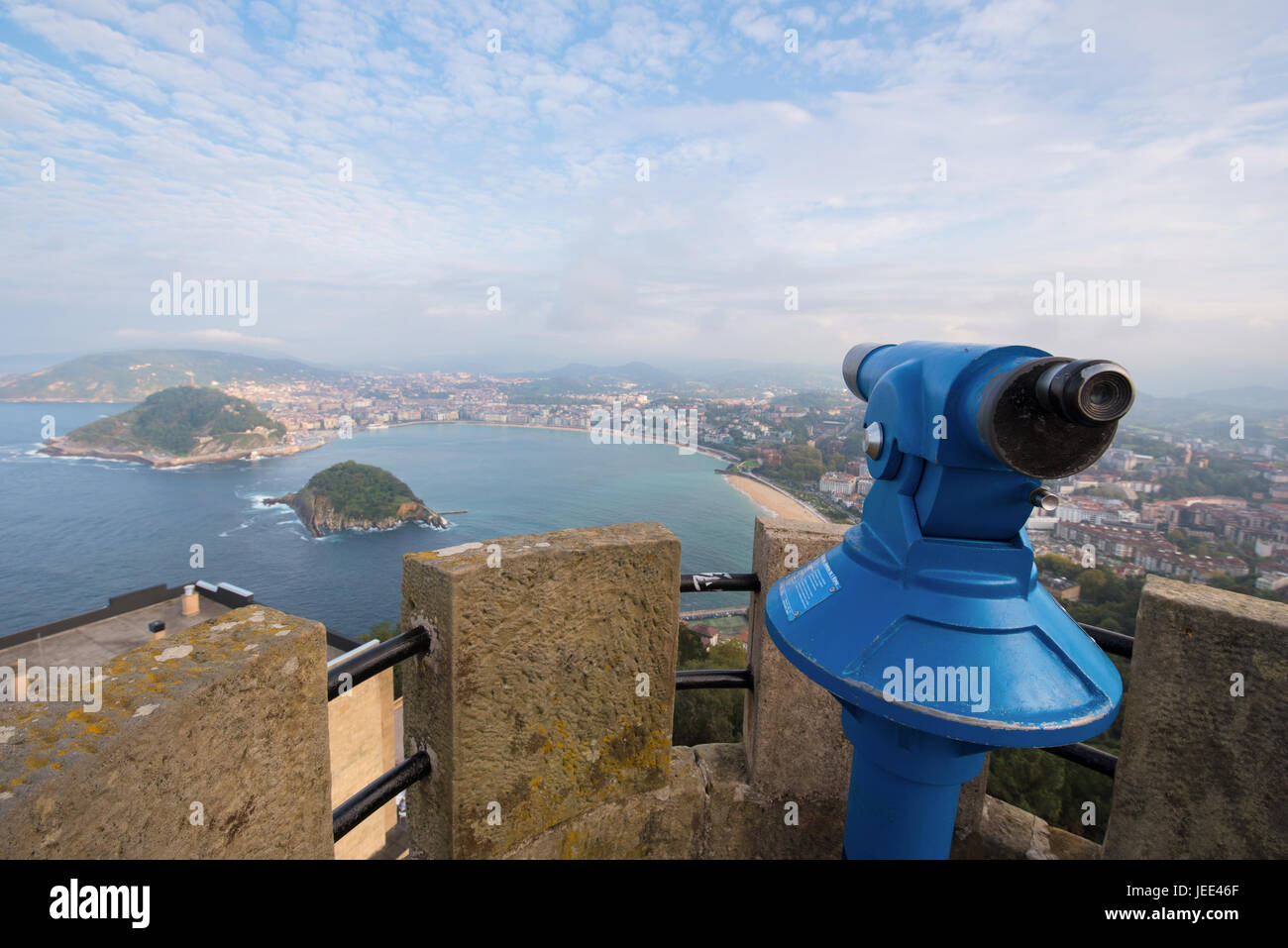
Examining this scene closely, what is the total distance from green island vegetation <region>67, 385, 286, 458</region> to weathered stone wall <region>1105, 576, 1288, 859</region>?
296ft

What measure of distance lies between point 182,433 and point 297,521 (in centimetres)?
3875

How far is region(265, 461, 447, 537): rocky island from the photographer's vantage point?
48656mm

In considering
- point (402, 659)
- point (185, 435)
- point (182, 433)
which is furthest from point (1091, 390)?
point (182, 433)

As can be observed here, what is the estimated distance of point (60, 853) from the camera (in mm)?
967

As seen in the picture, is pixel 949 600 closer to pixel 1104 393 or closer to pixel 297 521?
pixel 1104 393

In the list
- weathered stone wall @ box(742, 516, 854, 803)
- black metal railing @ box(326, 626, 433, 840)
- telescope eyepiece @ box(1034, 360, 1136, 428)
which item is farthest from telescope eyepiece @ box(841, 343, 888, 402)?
black metal railing @ box(326, 626, 433, 840)

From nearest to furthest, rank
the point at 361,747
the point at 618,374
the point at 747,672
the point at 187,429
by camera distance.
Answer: the point at 747,672
the point at 361,747
the point at 187,429
the point at 618,374

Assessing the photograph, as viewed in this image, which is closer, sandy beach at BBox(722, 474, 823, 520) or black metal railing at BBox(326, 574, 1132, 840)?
black metal railing at BBox(326, 574, 1132, 840)

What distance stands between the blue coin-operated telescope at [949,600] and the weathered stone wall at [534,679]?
534mm

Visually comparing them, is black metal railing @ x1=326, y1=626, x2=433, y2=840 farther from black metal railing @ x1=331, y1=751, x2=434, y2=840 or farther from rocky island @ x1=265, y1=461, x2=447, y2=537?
rocky island @ x1=265, y1=461, x2=447, y2=537

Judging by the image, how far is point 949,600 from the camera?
156 centimetres

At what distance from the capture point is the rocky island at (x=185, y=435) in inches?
3002

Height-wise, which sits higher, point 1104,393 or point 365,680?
point 1104,393
